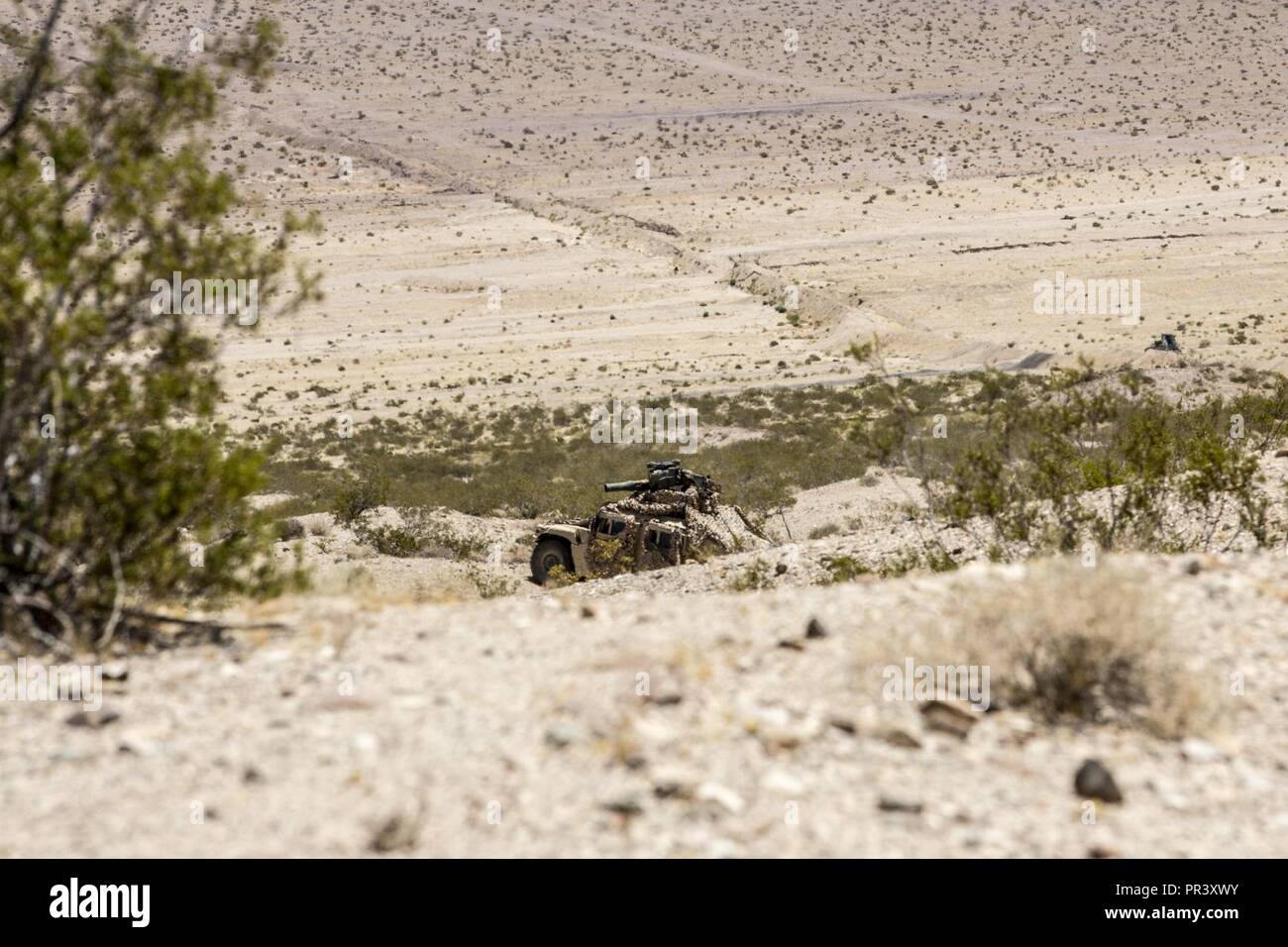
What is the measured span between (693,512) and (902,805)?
41.7 ft

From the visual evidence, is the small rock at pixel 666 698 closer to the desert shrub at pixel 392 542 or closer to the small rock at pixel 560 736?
the small rock at pixel 560 736

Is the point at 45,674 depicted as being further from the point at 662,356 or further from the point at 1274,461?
the point at 662,356

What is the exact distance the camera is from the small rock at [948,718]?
6.53 meters

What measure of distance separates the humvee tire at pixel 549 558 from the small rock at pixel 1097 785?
1275 centimetres

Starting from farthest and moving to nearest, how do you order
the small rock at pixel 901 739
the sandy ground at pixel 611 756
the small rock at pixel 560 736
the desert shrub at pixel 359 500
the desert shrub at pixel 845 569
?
the desert shrub at pixel 359 500 → the desert shrub at pixel 845 569 → the small rock at pixel 901 739 → the small rock at pixel 560 736 → the sandy ground at pixel 611 756

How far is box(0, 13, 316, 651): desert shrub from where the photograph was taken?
7.85 metres

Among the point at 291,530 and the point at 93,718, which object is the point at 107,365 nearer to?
the point at 93,718

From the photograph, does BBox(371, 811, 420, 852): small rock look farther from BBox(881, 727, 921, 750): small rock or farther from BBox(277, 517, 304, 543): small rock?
BBox(277, 517, 304, 543): small rock

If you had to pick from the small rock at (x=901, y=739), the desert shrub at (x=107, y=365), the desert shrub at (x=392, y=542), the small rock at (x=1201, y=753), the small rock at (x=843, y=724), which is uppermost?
the desert shrub at (x=107, y=365)

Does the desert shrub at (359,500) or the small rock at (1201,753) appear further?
the desert shrub at (359,500)

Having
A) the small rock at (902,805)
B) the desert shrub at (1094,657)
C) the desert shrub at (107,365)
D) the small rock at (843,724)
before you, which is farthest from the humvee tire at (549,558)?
the small rock at (902,805)

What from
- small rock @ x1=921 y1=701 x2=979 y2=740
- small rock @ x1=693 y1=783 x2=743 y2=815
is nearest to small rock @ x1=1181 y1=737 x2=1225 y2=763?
small rock @ x1=921 y1=701 x2=979 y2=740

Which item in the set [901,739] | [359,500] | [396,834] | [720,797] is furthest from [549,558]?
[396,834]

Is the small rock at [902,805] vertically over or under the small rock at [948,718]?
under
